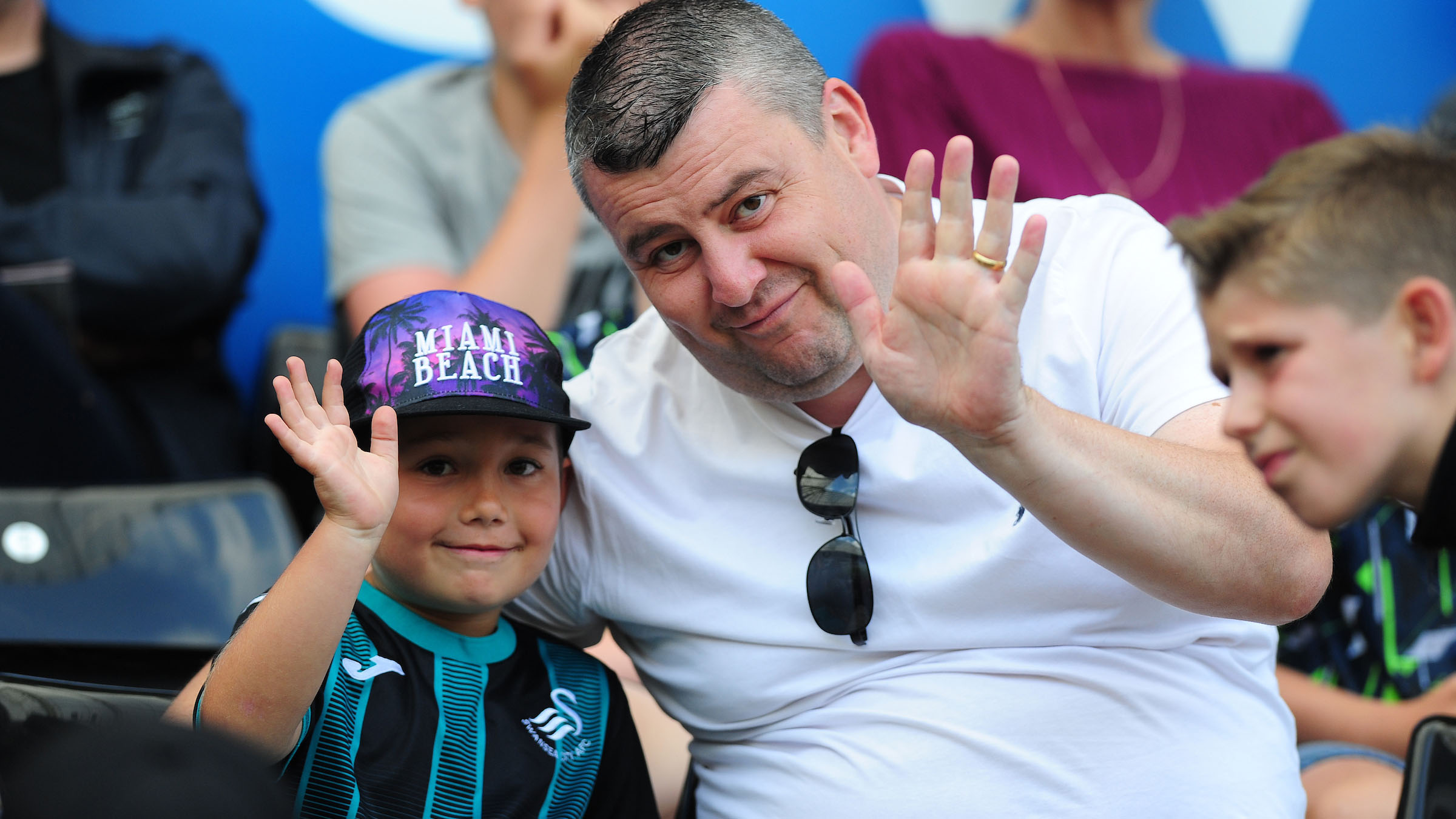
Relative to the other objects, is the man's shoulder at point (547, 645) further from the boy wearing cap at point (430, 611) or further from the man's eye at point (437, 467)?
the man's eye at point (437, 467)

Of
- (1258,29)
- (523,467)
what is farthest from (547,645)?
(1258,29)

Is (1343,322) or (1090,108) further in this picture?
(1090,108)

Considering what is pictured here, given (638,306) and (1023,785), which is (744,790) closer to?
(1023,785)

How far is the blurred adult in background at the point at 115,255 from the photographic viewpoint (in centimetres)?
209

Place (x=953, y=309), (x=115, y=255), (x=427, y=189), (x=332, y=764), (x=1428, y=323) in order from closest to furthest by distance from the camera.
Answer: (x=1428, y=323)
(x=953, y=309)
(x=332, y=764)
(x=115, y=255)
(x=427, y=189)

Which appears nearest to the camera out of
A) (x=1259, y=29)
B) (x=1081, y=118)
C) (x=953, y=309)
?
(x=953, y=309)

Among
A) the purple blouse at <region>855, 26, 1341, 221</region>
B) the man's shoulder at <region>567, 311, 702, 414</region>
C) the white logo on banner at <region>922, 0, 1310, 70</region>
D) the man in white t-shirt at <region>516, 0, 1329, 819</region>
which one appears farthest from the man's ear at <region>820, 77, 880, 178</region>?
the white logo on banner at <region>922, 0, 1310, 70</region>

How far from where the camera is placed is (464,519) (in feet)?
4.73

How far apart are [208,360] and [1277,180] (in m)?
1.97

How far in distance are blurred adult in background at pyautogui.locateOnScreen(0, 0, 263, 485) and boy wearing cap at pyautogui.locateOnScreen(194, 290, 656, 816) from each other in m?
0.83

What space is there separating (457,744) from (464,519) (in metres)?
0.24

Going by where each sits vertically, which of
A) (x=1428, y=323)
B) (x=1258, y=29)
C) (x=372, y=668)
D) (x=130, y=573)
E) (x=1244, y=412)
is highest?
(x=1258, y=29)

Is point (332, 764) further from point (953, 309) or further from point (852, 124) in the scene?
point (852, 124)

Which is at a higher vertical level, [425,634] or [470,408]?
[470,408]
